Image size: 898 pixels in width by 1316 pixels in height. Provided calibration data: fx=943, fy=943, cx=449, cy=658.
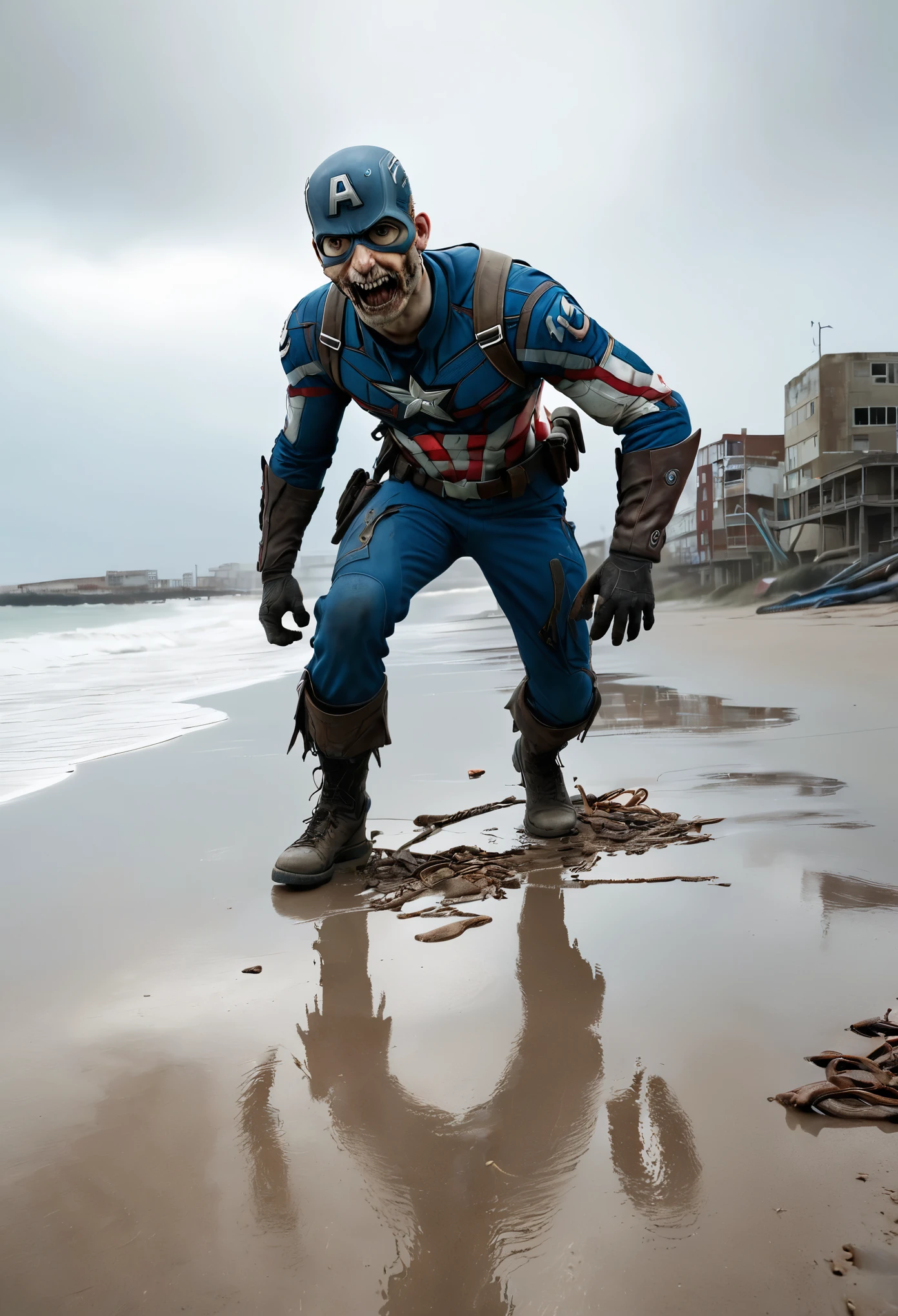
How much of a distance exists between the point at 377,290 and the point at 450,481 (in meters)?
0.56

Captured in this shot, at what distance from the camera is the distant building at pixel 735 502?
71.8 feet

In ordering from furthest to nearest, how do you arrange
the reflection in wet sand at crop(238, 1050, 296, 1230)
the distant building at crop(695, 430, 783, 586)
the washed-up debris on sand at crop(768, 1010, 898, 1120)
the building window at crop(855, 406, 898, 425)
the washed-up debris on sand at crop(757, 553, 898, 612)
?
the distant building at crop(695, 430, 783, 586) < the building window at crop(855, 406, 898, 425) < the washed-up debris on sand at crop(757, 553, 898, 612) < the washed-up debris on sand at crop(768, 1010, 898, 1120) < the reflection in wet sand at crop(238, 1050, 296, 1230)

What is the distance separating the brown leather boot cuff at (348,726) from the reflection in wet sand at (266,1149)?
1126mm

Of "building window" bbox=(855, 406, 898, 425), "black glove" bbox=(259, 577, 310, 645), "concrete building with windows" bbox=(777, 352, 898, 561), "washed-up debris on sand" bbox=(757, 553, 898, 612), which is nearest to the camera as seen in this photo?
"black glove" bbox=(259, 577, 310, 645)

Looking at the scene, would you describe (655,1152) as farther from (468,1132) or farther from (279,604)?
(279,604)

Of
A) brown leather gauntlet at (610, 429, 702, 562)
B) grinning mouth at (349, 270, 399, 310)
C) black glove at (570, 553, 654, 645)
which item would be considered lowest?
black glove at (570, 553, 654, 645)

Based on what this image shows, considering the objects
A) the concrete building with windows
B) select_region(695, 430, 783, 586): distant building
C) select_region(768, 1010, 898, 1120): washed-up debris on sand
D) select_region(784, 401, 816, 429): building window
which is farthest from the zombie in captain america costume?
select_region(784, 401, 816, 429): building window

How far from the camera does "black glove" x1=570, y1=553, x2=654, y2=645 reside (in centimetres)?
234

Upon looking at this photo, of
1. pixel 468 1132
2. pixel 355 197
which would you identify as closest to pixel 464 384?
pixel 355 197

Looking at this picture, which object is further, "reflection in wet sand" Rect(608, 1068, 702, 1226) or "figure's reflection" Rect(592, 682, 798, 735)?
"figure's reflection" Rect(592, 682, 798, 735)

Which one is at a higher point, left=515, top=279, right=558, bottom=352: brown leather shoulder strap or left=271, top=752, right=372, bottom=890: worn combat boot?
left=515, top=279, right=558, bottom=352: brown leather shoulder strap

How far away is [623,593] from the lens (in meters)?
2.34

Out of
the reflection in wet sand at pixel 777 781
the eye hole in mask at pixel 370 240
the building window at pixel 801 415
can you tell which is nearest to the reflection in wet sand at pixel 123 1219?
the eye hole in mask at pixel 370 240

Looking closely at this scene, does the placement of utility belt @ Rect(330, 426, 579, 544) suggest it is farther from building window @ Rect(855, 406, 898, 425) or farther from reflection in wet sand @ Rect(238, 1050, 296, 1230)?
building window @ Rect(855, 406, 898, 425)
